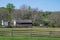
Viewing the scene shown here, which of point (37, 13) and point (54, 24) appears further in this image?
point (37, 13)

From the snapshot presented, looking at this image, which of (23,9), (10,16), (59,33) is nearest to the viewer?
(59,33)

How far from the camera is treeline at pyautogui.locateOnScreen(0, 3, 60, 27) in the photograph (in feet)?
225

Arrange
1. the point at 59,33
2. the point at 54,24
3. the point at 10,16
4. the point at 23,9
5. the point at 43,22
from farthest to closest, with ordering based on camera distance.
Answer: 1. the point at 23,9
2. the point at 10,16
3. the point at 43,22
4. the point at 54,24
5. the point at 59,33

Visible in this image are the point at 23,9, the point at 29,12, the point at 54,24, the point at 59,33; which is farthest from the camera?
the point at 23,9

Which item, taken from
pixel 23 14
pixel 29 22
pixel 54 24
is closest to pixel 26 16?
pixel 23 14

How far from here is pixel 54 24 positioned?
64312 mm

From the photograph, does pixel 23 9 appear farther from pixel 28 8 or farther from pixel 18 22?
pixel 18 22

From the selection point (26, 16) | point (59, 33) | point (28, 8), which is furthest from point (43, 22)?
point (59, 33)

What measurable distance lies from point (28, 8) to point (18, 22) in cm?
2619

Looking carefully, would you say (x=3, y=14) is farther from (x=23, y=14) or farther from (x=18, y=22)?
(x=18, y=22)

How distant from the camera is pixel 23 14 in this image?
86188 millimetres

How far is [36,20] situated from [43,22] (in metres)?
3.36

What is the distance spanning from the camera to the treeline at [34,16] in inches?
2695

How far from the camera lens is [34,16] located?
81.9 meters
